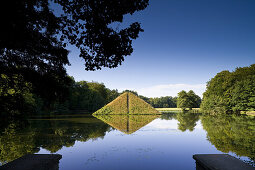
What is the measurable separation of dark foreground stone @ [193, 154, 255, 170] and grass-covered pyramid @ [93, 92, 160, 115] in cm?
2938

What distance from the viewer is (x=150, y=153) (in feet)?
23.2

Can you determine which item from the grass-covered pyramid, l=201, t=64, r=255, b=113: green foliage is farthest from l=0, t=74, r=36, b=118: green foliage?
l=201, t=64, r=255, b=113: green foliage

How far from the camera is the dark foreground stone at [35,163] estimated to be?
14.3 ft

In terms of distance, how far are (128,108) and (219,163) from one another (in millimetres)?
30855

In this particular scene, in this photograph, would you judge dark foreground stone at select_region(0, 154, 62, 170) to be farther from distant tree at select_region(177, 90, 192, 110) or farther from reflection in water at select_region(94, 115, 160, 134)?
distant tree at select_region(177, 90, 192, 110)

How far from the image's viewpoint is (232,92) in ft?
115

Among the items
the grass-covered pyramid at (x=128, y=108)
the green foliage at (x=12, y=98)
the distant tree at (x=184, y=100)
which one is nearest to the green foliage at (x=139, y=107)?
the grass-covered pyramid at (x=128, y=108)

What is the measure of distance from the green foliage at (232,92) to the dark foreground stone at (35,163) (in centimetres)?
3656

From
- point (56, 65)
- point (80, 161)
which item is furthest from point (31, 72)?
point (80, 161)

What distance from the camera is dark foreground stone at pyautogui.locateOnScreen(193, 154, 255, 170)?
417cm

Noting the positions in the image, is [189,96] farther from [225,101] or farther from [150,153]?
[150,153]

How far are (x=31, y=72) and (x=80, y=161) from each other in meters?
3.66

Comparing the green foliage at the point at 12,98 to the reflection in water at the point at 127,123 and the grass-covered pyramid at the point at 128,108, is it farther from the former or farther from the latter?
the grass-covered pyramid at the point at 128,108

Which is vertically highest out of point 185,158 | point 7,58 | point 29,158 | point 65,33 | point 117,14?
point 117,14
